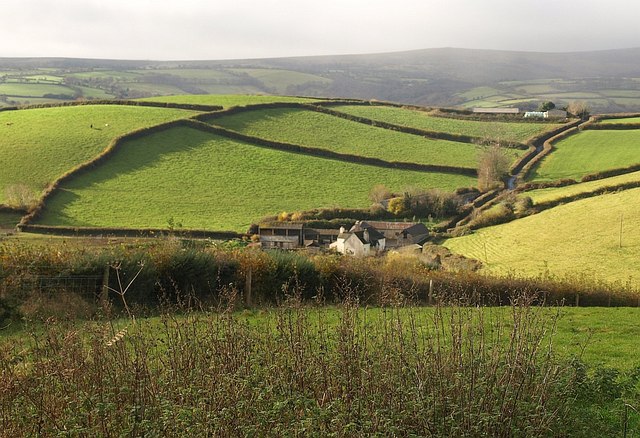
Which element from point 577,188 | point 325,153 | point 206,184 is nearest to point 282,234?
point 206,184

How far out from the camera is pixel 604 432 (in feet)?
28.7

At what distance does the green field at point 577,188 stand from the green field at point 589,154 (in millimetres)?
3838

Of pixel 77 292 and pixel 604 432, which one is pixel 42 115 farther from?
pixel 604 432

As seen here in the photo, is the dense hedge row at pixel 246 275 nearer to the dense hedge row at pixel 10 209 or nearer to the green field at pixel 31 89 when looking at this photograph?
the dense hedge row at pixel 10 209

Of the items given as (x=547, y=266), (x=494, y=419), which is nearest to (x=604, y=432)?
(x=494, y=419)

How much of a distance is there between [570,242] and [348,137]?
131 ft

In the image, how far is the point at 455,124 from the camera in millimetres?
85938

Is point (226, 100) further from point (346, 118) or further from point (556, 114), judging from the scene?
point (556, 114)

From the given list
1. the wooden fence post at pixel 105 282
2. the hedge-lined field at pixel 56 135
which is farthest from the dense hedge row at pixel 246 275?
the hedge-lined field at pixel 56 135

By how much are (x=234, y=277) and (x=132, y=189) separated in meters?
40.1

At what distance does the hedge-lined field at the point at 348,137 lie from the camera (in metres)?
70.4

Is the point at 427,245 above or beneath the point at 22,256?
beneath

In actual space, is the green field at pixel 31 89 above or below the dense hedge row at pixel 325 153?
above

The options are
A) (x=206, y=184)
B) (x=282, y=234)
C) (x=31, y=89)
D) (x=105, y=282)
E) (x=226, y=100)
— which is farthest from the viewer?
(x=31, y=89)
